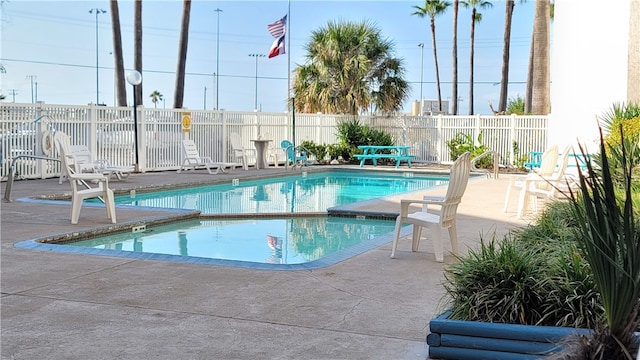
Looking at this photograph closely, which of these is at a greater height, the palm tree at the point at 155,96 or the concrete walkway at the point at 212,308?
the palm tree at the point at 155,96

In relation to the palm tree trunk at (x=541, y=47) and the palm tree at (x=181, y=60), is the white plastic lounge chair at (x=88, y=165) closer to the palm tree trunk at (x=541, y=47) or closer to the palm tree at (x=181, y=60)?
the palm tree at (x=181, y=60)

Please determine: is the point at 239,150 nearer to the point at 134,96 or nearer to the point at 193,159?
the point at 193,159

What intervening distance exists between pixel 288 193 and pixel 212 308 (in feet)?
34.8

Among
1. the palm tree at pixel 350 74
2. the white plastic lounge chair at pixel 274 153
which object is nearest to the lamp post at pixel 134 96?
the white plastic lounge chair at pixel 274 153

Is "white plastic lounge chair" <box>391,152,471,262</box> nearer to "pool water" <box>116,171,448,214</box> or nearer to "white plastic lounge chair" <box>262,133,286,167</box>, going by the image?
"pool water" <box>116,171,448,214</box>

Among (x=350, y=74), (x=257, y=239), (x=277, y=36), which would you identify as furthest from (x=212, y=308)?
(x=277, y=36)

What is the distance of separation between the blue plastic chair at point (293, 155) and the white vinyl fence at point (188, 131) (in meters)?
0.83

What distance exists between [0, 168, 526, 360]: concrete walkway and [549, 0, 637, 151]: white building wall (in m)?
8.89

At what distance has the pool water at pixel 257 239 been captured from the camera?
8.27 metres

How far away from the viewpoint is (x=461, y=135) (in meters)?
23.6

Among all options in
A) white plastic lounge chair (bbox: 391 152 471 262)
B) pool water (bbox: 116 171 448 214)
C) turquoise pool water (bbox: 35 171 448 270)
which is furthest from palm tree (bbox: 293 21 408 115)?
white plastic lounge chair (bbox: 391 152 471 262)

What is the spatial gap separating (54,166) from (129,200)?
4.03 meters

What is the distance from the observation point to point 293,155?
2088 centimetres

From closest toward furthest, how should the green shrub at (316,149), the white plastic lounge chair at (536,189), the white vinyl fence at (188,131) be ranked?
the white plastic lounge chair at (536,189), the white vinyl fence at (188,131), the green shrub at (316,149)
